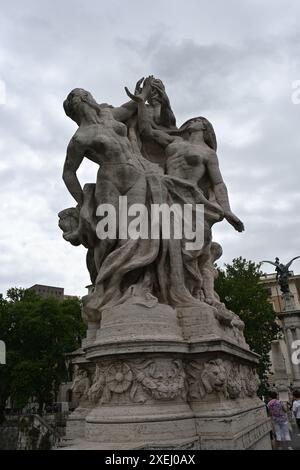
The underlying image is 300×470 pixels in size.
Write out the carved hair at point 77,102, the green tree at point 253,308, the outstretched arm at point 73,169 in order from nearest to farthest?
the outstretched arm at point 73,169
the carved hair at point 77,102
the green tree at point 253,308

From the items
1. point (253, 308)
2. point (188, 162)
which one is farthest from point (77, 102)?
point (253, 308)

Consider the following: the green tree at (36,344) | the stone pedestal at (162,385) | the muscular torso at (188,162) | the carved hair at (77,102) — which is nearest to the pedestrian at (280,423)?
the stone pedestal at (162,385)

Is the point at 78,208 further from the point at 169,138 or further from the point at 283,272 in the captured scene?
the point at 283,272

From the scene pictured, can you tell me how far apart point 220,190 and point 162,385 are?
12.0 ft

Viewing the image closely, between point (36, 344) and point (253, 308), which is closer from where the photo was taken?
point (253, 308)

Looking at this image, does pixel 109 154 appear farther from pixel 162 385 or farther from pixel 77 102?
pixel 162 385

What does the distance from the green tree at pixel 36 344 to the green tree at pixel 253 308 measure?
974 cm

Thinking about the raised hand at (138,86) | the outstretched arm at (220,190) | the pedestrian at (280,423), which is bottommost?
the pedestrian at (280,423)

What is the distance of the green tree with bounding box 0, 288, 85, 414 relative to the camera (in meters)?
23.2

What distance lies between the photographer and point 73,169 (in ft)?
21.6

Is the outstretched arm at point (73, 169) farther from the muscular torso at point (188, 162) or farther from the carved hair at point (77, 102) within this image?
the muscular torso at point (188, 162)

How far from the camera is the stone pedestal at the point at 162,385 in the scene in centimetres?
461
